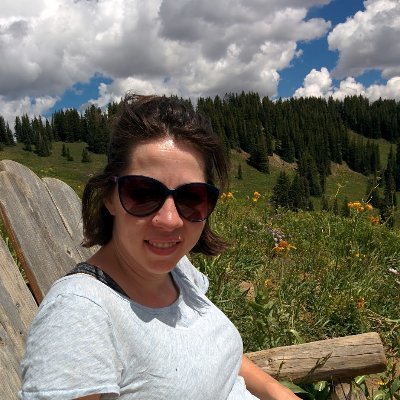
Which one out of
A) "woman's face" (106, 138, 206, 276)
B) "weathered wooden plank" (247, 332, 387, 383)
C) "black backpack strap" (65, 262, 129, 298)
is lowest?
"weathered wooden plank" (247, 332, 387, 383)

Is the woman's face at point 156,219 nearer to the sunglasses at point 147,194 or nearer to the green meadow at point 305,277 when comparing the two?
the sunglasses at point 147,194

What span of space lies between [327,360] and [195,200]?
108 centimetres

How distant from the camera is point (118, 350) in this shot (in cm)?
126

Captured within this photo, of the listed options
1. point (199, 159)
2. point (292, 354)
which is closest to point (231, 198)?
point (292, 354)

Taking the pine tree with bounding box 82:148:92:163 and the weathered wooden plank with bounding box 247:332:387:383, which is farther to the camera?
the pine tree with bounding box 82:148:92:163

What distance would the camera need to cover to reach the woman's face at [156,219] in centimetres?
144

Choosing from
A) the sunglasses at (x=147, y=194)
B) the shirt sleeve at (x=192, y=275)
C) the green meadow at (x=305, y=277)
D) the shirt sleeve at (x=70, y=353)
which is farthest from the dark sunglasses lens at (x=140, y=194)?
the green meadow at (x=305, y=277)

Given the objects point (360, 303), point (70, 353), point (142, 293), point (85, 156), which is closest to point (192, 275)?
point (142, 293)

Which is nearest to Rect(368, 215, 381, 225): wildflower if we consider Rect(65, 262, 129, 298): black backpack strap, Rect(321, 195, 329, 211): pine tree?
Rect(321, 195, 329, 211): pine tree

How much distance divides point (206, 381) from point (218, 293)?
6.95 feet

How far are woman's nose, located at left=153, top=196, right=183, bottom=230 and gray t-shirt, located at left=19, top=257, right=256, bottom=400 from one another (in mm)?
234

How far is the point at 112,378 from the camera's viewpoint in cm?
120

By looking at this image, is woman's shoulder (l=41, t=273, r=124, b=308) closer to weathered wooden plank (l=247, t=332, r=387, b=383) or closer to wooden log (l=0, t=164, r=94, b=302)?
wooden log (l=0, t=164, r=94, b=302)

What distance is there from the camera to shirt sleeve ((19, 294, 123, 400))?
3.69ft
